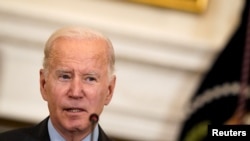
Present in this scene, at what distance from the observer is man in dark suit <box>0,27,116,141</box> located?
59cm

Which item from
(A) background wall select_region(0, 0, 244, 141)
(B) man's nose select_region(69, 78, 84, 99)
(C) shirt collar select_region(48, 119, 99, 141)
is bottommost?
(C) shirt collar select_region(48, 119, 99, 141)

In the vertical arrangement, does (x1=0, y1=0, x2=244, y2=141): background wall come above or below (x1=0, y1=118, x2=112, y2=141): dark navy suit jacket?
above

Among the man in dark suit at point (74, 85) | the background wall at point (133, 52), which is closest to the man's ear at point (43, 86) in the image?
the man in dark suit at point (74, 85)

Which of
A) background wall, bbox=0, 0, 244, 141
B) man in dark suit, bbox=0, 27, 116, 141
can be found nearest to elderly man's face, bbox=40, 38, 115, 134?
man in dark suit, bbox=0, 27, 116, 141

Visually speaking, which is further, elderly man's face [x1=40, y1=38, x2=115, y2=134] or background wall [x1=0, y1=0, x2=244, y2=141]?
background wall [x1=0, y1=0, x2=244, y2=141]

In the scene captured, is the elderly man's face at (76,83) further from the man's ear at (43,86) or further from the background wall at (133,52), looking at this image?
the background wall at (133,52)

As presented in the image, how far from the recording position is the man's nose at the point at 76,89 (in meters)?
0.59

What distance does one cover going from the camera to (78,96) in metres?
0.59

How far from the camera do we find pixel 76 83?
23.6 inches

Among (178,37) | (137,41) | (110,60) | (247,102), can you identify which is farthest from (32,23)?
(110,60)

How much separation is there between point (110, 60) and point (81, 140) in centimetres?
10

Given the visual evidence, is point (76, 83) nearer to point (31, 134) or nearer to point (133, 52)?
point (31, 134)

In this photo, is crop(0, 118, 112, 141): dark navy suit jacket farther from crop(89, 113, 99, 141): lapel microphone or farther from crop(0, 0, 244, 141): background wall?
crop(0, 0, 244, 141): background wall

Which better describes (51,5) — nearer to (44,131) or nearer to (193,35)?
(193,35)
